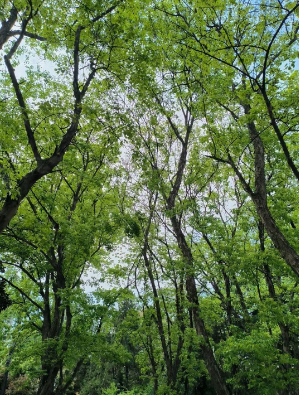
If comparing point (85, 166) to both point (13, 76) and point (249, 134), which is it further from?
point (249, 134)

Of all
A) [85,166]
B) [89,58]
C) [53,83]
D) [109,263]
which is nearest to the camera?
[89,58]

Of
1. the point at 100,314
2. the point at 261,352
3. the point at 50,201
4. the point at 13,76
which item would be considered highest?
the point at 13,76

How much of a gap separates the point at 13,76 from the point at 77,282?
6.66 meters

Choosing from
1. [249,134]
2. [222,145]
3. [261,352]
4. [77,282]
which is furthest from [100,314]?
[249,134]

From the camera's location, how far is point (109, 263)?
12.4 m

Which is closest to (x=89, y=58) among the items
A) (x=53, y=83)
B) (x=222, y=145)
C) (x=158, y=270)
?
(x=53, y=83)

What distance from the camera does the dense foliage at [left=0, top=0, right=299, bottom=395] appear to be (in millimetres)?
5918

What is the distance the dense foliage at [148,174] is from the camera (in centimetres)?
592

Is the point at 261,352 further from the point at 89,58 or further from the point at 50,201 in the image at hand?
the point at 89,58

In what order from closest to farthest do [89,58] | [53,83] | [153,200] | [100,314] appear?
[89,58] < [100,314] < [53,83] < [153,200]

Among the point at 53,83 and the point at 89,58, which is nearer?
the point at 89,58

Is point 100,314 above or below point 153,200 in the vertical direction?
below

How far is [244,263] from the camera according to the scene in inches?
298

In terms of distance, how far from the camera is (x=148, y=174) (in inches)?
295
